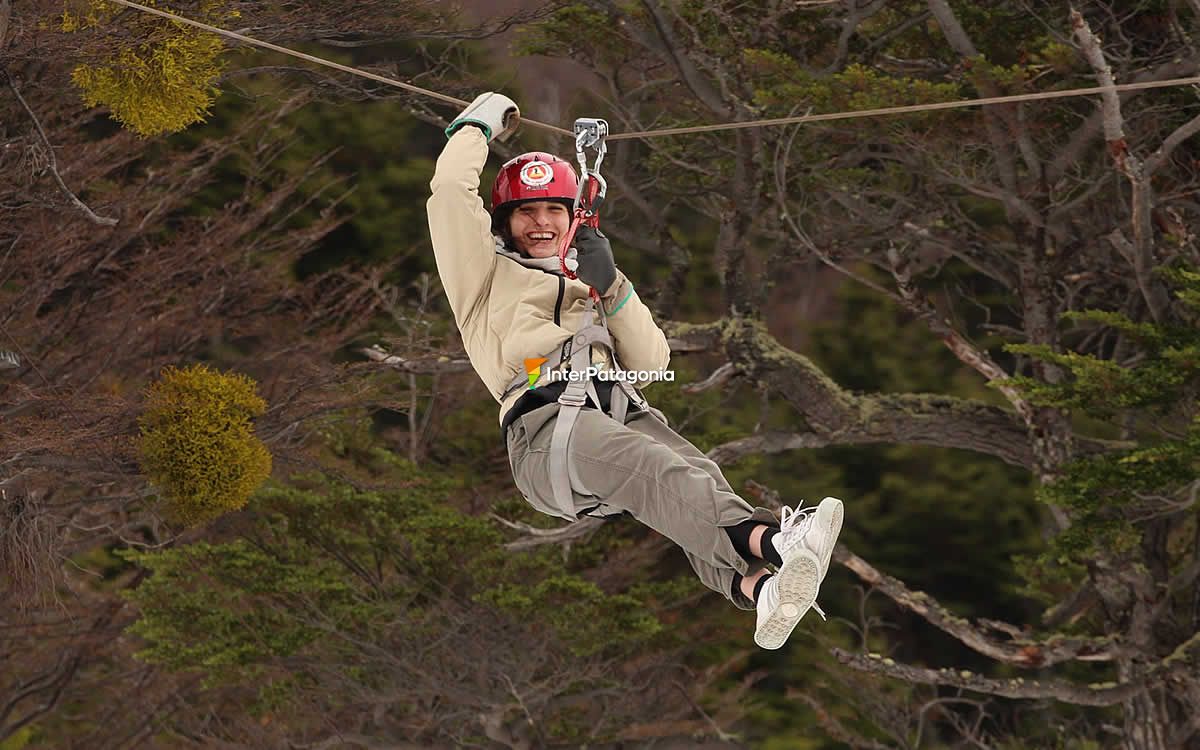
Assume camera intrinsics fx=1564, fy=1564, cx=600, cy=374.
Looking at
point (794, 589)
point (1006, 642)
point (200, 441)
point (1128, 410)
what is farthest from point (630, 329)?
point (1006, 642)

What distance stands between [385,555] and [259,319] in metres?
2.15

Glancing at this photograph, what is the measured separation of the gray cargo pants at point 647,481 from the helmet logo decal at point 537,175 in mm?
690

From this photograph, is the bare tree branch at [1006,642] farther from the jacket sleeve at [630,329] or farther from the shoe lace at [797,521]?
the shoe lace at [797,521]

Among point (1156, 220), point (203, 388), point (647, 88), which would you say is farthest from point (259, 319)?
point (1156, 220)

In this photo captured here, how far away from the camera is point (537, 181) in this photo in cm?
477

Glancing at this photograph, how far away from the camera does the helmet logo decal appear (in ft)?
15.6

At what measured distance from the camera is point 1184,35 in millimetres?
9430

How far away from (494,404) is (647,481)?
9451 millimetres

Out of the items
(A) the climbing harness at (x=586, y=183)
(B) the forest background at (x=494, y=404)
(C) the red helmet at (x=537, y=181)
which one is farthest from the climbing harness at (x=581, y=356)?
(B) the forest background at (x=494, y=404)

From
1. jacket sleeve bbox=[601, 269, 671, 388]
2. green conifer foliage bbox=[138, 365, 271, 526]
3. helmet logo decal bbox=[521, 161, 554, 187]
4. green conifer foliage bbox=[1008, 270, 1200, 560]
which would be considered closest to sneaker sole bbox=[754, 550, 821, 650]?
jacket sleeve bbox=[601, 269, 671, 388]

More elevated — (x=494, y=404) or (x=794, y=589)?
(x=794, y=589)

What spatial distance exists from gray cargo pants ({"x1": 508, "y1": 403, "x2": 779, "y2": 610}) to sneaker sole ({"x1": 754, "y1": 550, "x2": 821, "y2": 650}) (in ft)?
0.63

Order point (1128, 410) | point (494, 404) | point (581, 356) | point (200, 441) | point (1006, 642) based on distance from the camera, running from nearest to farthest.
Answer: point (581, 356), point (200, 441), point (1128, 410), point (1006, 642), point (494, 404)

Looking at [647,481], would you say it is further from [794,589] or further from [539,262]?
[539,262]
